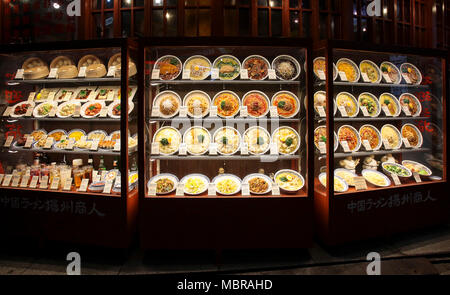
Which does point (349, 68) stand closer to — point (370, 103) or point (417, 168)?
point (370, 103)

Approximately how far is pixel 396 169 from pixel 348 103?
1260mm

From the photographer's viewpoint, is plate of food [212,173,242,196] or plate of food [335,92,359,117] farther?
plate of food [335,92,359,117]

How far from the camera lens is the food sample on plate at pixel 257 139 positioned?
324cm

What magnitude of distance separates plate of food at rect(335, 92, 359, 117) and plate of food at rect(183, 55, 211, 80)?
6.20 feet

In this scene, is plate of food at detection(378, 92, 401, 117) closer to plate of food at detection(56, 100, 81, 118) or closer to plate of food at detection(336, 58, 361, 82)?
plate of food at detection(336, 58, 361, 82)

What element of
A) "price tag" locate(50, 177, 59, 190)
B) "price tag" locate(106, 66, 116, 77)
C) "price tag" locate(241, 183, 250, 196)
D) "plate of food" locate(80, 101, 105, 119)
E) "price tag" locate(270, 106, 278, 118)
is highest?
"price tag" locate(106, 66, 116, 77)

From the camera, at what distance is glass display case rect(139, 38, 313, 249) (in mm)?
2930

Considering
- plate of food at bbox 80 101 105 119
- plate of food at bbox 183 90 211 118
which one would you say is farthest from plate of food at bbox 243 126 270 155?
plate of food at bbox 80 101 105 119

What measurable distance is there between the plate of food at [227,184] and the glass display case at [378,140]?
114 cm

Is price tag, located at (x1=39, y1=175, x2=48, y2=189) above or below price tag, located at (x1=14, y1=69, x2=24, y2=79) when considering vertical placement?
below

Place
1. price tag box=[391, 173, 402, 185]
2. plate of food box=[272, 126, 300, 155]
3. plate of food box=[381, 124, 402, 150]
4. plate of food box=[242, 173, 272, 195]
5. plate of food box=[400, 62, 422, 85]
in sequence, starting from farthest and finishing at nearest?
plate of food box=[400, 62, 422, 85] → plate of food box=[381, 124, 402, 150] → price tag box=[391, 173, 402, 185] → plate of food box=[272, 126, 300, 155] → plate of food box=[242, 173, 272, 195]

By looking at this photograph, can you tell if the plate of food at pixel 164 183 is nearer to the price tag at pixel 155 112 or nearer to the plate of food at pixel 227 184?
the plate of food at pixel 227 184

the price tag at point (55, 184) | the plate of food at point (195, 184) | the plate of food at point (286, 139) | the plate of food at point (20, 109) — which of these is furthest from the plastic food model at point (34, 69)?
the plate of food at point (286, 139)

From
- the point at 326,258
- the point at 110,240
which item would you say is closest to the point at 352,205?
the point at 326,258
